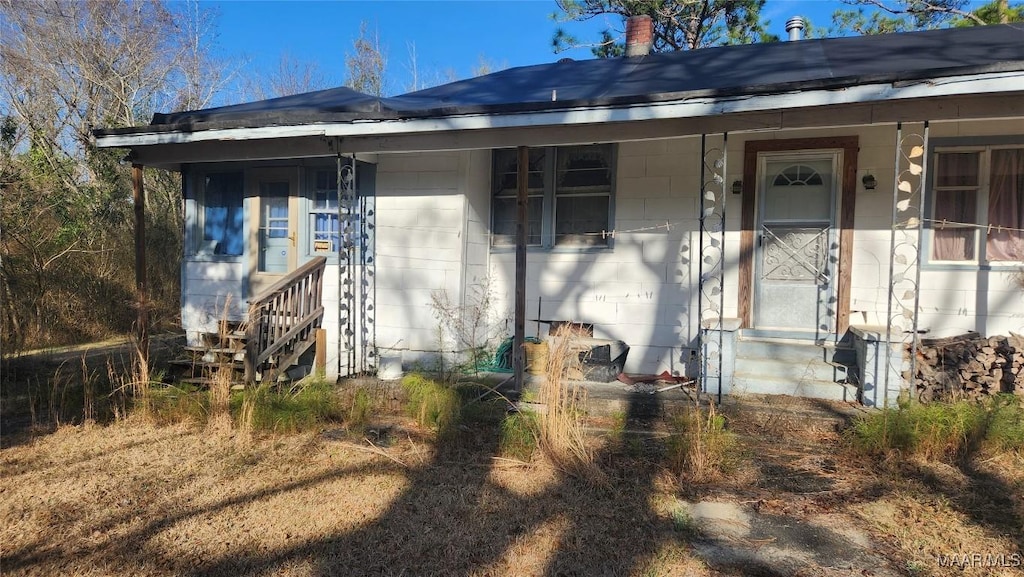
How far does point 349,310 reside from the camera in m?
7.07

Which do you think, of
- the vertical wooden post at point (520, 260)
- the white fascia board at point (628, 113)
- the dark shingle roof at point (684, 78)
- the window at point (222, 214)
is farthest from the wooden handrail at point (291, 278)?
the vertical wooden post at point (520, 260)

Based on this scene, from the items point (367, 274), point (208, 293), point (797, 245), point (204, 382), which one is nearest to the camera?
point (204, 382)

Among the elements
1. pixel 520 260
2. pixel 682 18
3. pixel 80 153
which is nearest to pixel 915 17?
pixel 682 18

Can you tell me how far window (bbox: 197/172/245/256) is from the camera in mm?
7816

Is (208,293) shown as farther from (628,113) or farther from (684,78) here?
(684,78)

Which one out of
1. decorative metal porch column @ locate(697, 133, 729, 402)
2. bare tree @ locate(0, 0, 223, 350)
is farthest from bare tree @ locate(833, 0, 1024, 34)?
bare tree @ locate(0, 0, 223, 350)

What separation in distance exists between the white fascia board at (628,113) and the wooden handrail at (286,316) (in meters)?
1.61

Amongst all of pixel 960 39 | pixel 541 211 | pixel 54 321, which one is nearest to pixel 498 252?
pixel 541 211

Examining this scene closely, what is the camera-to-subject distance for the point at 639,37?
8703 millimetres

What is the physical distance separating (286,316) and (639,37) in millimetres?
6261

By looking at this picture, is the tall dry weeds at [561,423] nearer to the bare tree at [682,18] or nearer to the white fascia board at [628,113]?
the white fascia board at [628,113]

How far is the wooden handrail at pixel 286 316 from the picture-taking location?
19.8 ft

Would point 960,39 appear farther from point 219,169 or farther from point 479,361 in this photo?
point 219,169

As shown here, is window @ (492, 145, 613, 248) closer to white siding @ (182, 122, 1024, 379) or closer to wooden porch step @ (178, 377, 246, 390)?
white siding @ (182, 122, 1024, 379)
